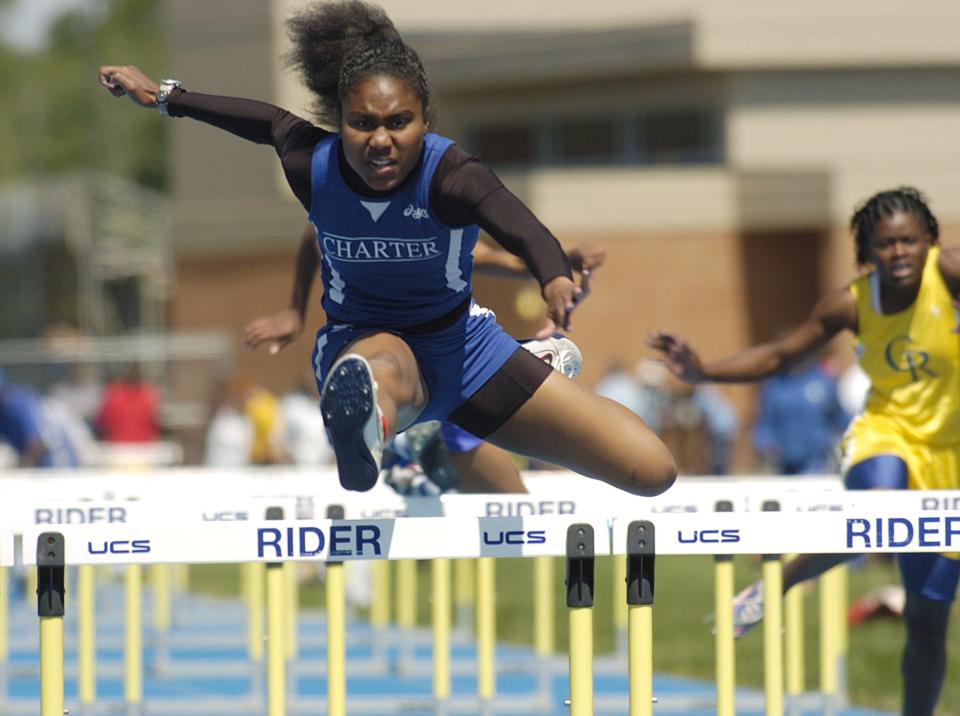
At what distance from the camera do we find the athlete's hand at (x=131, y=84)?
18.0 ft

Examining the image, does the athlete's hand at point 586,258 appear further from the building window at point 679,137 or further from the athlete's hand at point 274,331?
the building window at point 679,137

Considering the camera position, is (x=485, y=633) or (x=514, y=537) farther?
(x=485, y=633)

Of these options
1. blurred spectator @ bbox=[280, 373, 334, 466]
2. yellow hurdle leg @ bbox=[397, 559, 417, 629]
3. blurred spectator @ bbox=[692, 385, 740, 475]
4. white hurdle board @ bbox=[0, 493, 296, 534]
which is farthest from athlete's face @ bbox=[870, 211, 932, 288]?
blurred spectator @ bbox=[692, 385, 740, 475]

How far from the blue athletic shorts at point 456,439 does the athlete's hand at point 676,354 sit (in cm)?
80

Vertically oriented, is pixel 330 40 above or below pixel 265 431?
above

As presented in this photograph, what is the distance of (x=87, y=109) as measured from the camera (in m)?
58.8

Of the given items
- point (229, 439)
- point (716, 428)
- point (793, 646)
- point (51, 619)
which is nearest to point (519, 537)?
point (51, 619)

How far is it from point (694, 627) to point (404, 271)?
753cm

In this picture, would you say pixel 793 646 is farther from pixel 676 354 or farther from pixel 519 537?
pixel 519 537

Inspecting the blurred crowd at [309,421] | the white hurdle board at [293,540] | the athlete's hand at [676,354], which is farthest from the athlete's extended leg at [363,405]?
the blurred crowd at [309,421]

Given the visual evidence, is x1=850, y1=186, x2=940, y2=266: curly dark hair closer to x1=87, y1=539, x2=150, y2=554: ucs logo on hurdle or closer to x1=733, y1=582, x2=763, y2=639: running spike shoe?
x1=733, y1=582, x2=763, y2=639: running spike shoe

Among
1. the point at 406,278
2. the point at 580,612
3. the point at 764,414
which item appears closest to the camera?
the point at 580,612

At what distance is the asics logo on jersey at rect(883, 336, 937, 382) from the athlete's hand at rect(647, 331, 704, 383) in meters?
0.70

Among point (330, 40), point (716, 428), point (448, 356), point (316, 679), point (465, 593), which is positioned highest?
point (716, 428)
